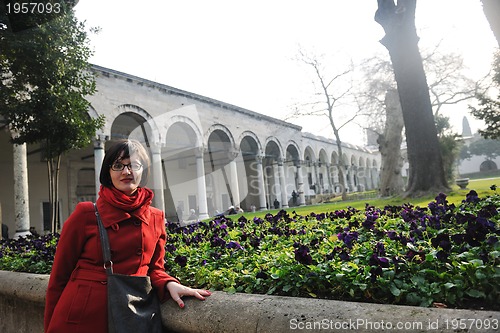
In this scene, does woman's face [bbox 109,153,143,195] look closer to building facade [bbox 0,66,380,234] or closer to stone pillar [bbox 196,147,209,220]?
building facade [bbox 0,66,380,234]

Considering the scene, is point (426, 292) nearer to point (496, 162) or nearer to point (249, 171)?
point (249, 171)

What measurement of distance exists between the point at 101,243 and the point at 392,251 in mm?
1965

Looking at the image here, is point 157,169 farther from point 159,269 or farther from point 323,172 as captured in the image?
point 323,172

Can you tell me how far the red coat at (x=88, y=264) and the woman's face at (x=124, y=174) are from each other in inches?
5.3

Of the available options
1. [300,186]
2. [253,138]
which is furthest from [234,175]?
[300,186]

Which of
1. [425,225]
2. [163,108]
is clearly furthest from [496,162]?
[425,225]

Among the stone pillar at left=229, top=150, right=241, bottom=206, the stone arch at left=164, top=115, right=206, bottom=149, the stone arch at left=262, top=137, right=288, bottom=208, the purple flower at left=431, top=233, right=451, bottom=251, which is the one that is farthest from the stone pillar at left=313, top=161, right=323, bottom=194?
the purple flower at left=431, top=233, right=451, bottom=251

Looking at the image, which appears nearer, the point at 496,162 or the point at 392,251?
the point at 392,251

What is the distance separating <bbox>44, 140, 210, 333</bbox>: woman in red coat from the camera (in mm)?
1848

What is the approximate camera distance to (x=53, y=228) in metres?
7.73

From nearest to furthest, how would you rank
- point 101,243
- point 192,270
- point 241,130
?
point 101,243 < point 192,270 < point 241,130

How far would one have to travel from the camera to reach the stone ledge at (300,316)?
4.70 ft

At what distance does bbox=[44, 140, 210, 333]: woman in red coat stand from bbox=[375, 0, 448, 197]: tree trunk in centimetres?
757

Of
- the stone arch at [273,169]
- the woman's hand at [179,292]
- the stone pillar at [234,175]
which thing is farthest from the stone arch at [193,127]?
the woman's hand at [179,292]
